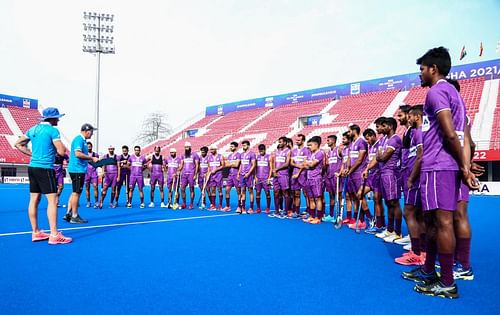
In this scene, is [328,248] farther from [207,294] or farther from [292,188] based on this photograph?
[292,188]

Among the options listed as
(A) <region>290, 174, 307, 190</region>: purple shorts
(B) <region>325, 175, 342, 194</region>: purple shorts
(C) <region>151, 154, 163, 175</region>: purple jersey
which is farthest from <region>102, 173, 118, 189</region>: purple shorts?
(B) <region>325, 175, 342, 194</region>: purple shorts

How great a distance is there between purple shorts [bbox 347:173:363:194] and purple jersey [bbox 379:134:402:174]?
4.52 ft

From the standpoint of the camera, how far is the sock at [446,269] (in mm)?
2811

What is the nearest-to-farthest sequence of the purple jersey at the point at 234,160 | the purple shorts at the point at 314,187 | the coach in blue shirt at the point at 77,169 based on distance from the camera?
the coach in blue shirt at the point at 77,169
the purple shorts at the point at 314,187
the purple jersey at the point at 234,160

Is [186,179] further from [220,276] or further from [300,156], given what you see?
[220,276]

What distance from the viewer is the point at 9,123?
34.6 metres

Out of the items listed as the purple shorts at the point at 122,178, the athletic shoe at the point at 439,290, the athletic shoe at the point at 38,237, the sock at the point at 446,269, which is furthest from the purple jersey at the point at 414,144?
the purple shorts at the point at 122,178

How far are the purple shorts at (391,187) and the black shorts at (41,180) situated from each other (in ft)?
16.4

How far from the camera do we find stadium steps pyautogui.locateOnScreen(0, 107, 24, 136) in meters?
33.8

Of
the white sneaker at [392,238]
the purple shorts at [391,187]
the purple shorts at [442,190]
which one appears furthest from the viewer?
the purple shorts at [391,187]

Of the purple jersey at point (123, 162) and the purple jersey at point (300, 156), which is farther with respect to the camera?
the purple jersey at point (123, 162)

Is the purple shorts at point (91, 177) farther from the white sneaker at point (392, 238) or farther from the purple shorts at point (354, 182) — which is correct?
the white sneaker at point (392, 238)

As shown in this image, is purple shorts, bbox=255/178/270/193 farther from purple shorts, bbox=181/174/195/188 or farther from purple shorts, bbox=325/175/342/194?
purple shorts, bbox=181/174/195/188

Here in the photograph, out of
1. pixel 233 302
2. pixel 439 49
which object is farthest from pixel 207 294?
pixel 439 49
